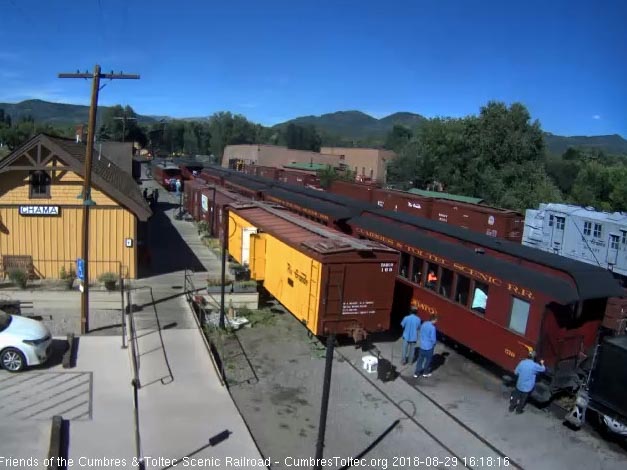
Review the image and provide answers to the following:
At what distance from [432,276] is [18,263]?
15.4 meters

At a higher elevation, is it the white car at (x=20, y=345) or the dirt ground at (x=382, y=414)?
the white car at (x=20, y=345)

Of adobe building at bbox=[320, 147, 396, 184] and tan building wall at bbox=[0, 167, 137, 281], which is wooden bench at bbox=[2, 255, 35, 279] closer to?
tan building wall at bbox=[0, 167, 137, 281]

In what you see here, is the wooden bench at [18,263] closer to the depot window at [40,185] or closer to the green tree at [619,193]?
the depot window at [40,185]

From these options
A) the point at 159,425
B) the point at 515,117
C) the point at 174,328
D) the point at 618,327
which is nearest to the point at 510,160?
the point at 515,117

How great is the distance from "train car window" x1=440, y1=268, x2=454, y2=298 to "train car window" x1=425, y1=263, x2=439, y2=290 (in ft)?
0.95

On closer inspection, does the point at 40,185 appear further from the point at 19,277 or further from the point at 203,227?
the point at 203,227

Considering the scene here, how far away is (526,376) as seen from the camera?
11305mm

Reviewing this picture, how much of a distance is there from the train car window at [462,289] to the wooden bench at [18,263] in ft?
51.7

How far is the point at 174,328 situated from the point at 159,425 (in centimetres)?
570

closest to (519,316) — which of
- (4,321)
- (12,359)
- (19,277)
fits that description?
(12,359)

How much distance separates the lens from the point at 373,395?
12.3 metres

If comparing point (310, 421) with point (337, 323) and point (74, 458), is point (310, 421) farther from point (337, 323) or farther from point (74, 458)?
point (74, 458)

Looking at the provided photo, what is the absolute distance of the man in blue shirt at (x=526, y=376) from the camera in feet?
36.9
